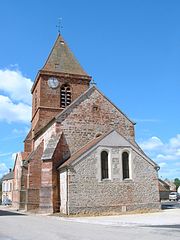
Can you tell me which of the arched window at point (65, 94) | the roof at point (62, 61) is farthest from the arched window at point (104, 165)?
the roof at point (62, 61)

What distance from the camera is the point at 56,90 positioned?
3200 centimetres

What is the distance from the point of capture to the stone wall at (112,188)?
2008 cm

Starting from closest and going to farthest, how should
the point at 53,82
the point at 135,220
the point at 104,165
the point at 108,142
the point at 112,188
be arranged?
the point at 135,220 → the point at 112,188 → the point at 104,165 → the point at 108,142 → the point at 53,82

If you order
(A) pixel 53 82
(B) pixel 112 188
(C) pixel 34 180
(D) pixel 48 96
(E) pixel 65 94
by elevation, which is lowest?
(B) pixel 112 188

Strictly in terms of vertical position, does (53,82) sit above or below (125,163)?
above

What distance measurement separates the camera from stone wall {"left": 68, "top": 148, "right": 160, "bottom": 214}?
65.9 ft

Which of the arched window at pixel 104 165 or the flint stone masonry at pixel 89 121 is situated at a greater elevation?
the flint stone masonry at pixel 89 121

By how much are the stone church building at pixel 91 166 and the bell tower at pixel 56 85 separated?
426cm

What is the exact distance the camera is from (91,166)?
20.8 m

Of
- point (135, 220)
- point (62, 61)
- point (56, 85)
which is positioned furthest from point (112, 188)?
point (62, 61)

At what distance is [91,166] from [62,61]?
53.9 feet

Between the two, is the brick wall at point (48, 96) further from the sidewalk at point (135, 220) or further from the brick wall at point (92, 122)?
the sidewalk at point (135, 220)

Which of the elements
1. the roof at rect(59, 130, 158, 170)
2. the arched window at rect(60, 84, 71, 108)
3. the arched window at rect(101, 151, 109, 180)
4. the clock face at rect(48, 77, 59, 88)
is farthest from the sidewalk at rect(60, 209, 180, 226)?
the clock face at rect(48, 77, 59, 88)

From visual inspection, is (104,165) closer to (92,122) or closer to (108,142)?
(108,142)
